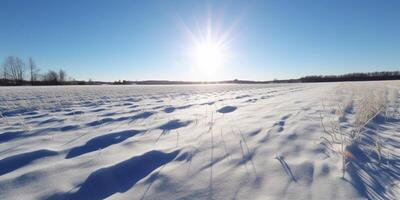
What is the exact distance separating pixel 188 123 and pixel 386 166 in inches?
124

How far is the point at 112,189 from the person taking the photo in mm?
→ 1812

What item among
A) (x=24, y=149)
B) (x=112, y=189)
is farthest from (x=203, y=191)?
(x=24, y=149)

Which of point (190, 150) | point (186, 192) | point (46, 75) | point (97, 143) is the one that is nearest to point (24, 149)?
point (97, 143)

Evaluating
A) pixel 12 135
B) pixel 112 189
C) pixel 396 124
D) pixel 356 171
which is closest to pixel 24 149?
pixel 12 135

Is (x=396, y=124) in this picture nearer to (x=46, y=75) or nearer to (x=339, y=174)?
(x=339, y=174)

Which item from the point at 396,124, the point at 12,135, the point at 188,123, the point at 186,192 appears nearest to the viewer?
the point at 186,192

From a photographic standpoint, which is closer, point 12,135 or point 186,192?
point 186,192

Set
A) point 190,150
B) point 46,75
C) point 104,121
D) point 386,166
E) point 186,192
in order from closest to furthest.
A: point 186,192, point 386,166, point 190,150, point 104,121, point 46,75

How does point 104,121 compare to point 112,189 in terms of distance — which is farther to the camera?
point 104,121

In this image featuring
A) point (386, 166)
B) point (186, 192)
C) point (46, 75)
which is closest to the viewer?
point (186, 192)

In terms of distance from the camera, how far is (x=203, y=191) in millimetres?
1731

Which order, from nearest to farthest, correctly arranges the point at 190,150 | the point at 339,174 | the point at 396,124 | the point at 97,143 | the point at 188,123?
the point at 339,174 → the point at 190,150 → the point at 97,143 → the point at 396,124 → the point at 188,123

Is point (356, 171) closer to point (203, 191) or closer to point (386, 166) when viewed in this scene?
point (386, 166)

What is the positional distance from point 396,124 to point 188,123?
387 centimetres
